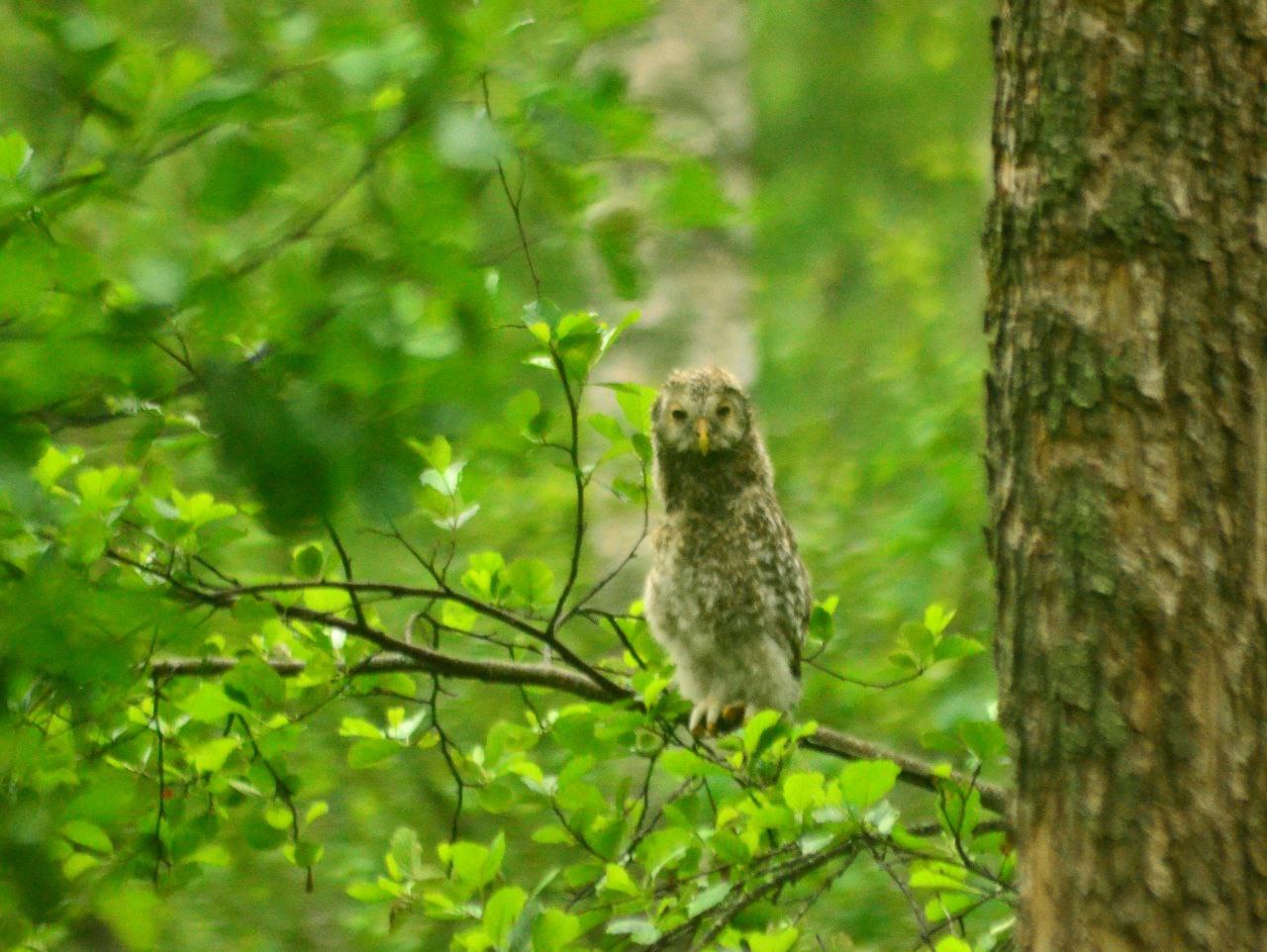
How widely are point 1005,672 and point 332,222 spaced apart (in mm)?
1335

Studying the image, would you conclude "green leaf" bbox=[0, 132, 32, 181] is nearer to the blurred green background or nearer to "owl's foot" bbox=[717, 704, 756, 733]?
the blurred green background

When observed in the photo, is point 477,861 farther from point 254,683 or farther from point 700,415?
point 700,415

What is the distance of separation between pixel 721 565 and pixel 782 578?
0.19m

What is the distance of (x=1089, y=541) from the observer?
2.09 metres

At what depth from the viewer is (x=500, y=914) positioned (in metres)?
2.37

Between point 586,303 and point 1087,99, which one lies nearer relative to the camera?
point 1087,99

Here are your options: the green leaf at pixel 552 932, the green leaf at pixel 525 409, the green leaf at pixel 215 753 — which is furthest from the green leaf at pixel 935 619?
the green leaf at pixel 215 753

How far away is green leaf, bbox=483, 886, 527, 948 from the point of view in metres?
2.37

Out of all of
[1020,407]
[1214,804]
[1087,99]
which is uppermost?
[1087,99]

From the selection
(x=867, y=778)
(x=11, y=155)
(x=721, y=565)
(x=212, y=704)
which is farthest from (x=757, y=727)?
(x=721, y=565)

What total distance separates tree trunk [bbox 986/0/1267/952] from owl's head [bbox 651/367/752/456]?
2.12 meters

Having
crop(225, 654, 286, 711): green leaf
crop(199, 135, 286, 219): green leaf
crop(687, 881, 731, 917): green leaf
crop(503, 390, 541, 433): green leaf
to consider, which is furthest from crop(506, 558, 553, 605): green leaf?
crop(199, 135, 286, 219): green leaf

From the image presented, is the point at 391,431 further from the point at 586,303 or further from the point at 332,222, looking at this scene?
the point at 586,303

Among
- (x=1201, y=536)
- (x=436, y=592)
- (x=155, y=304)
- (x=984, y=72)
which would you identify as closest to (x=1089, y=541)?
(x=1201, y=536)
